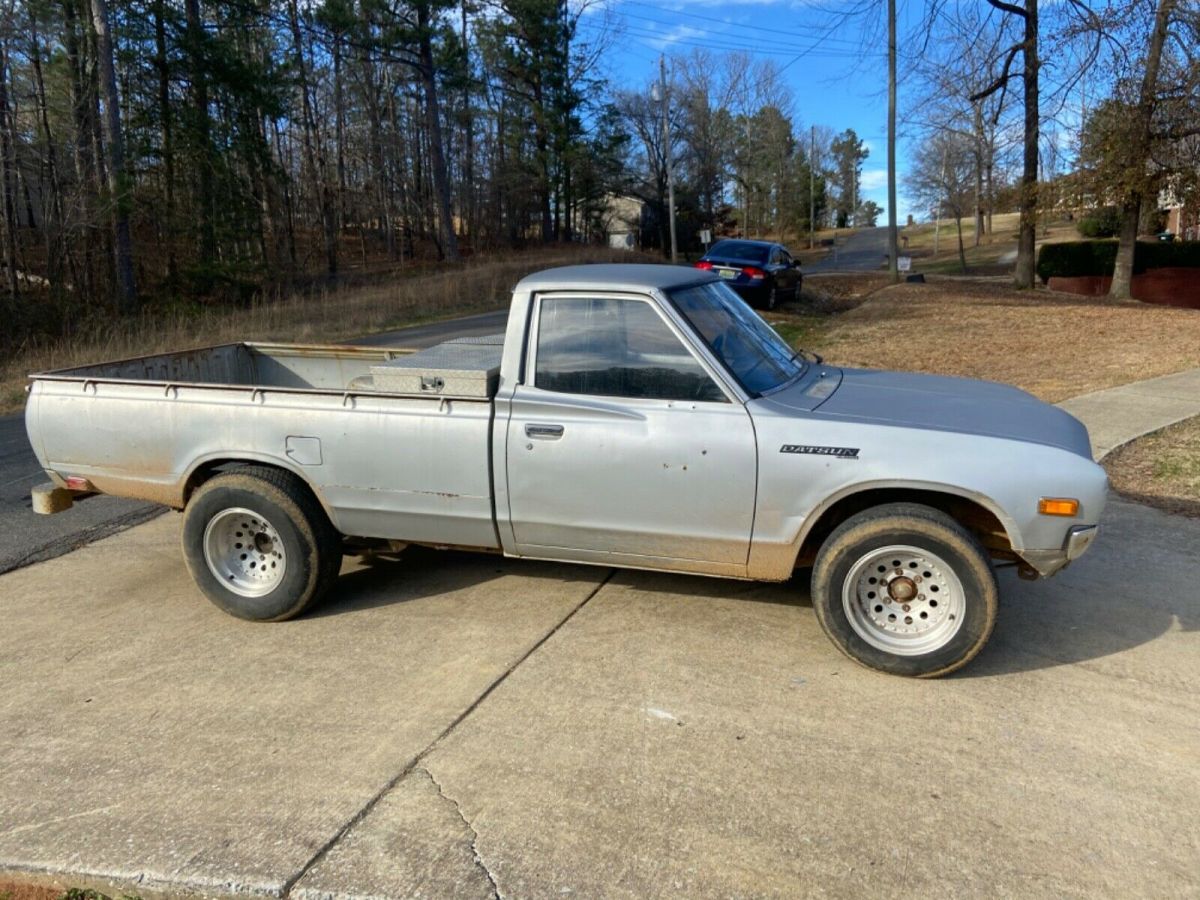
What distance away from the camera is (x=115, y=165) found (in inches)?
807

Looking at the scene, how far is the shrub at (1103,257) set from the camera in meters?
26.5

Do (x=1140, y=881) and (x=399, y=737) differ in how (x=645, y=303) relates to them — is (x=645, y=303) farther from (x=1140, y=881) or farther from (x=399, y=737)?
(x=1140, y=881)

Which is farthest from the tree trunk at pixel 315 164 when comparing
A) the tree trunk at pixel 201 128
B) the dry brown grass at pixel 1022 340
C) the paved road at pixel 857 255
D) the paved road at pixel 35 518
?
the paved road at pixel 35 518

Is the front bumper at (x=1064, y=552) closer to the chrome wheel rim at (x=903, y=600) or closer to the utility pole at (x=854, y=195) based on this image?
the chrome wheel rim at (x=903, y=600)

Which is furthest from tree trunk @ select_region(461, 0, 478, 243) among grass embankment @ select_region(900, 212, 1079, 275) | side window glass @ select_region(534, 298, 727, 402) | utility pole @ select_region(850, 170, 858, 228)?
utility pole @ select_region(850, 170, 858, 228)

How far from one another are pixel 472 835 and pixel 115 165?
22.4m

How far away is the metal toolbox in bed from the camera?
4.32 m

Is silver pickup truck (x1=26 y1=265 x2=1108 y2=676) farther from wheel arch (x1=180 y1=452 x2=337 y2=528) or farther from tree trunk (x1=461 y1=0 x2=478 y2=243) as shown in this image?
tree trunk (x1=461 y1=0 x2=478 y2=243)

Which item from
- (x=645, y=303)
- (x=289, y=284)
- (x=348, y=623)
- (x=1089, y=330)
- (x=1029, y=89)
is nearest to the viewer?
(x=645, y=303)

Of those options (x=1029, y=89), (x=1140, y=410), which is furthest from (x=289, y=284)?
(x=1140, y=410)

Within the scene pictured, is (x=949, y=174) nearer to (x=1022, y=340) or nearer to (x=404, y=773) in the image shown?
(x=1022, y=340)

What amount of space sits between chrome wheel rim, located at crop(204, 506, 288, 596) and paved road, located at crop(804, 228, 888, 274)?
40485 mm

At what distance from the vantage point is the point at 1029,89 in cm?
2294

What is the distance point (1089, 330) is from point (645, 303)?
14250mm
